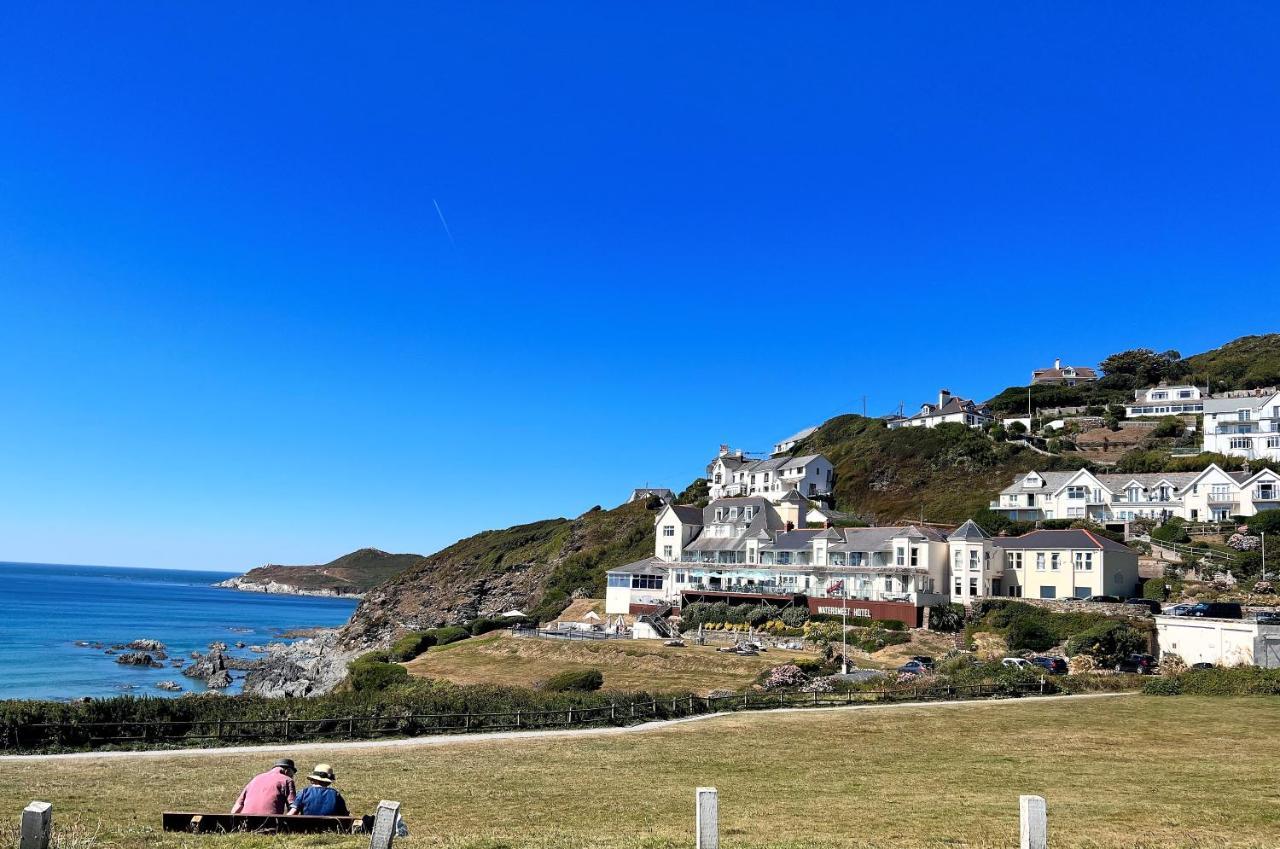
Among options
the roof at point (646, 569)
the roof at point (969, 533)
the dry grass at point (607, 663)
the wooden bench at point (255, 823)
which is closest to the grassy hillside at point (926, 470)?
the roof at point (969, 533)

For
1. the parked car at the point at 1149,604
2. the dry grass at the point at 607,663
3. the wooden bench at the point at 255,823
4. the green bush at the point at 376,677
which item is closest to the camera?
the wooden bench at the point at 255,823

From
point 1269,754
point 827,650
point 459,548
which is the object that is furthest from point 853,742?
point 459,548

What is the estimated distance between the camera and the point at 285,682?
73.3 metres

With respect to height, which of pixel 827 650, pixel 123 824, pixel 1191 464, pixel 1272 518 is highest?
pixel 1191 464

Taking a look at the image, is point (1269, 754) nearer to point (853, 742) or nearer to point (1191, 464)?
point (853, 742)

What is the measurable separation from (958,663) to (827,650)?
10.7m

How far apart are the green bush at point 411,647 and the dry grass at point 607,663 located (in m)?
1.31

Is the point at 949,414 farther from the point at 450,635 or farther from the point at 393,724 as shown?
the point at 393,724

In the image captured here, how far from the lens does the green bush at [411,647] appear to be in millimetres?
68412

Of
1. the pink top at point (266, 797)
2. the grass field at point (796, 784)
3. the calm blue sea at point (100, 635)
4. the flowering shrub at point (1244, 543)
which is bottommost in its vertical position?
the calm blue sea at point (100, 635)

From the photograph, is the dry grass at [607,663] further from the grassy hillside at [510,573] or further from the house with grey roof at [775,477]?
the house with grey roof at [775,477]

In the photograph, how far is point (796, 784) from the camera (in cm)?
1980

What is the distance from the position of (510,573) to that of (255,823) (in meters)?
123

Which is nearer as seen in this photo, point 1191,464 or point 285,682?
point 285,682
